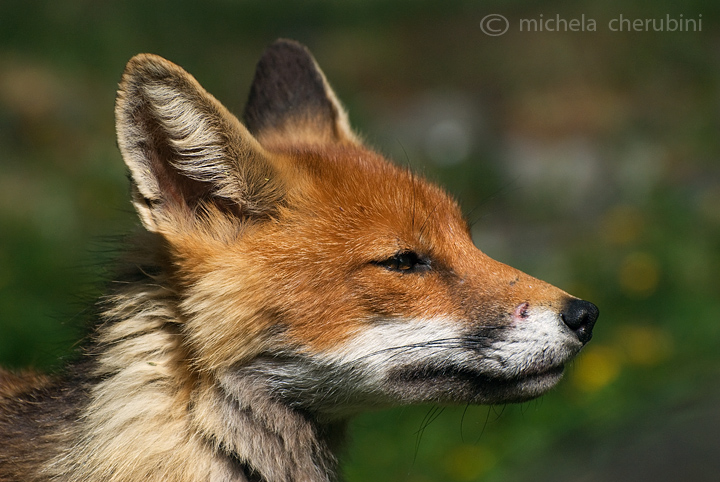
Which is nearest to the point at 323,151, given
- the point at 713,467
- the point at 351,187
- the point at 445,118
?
the point at 351,187

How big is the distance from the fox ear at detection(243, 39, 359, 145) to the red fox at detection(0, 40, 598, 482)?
108 centimetres

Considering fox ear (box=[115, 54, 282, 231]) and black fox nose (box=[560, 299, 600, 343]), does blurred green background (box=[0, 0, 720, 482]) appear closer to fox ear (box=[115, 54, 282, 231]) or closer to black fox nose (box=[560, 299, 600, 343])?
fox ear (box=[115, 54, 282, 231])

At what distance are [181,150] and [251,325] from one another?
91 centimetres

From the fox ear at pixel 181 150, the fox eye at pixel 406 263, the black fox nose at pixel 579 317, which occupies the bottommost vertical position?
the black fox nose at pixel 579 317

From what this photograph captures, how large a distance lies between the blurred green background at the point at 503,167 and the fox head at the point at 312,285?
91cm

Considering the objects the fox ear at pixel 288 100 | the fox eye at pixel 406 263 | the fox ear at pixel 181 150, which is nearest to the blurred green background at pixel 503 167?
the fox ear at pixel 181 150

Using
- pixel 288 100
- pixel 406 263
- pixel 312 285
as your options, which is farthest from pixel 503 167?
pixel 312 285

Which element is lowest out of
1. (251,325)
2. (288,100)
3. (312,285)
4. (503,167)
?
(503,167)

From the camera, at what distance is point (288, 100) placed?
4984 millimetres

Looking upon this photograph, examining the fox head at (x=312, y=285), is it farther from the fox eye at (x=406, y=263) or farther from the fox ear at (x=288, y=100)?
the fox ear at (x=288, y=100)

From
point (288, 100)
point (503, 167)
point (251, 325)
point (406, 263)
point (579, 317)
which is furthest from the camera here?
point (503, 167)

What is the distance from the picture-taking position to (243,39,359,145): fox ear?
4.90m

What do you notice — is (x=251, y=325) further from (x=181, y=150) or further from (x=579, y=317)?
(x=579, y=317)

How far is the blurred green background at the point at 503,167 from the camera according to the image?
650cm
